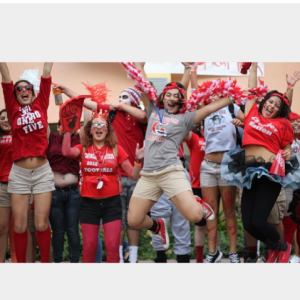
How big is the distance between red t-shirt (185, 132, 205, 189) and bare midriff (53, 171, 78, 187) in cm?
155

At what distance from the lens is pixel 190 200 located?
5.36 meters

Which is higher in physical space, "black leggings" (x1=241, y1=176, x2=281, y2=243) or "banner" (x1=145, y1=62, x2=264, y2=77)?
"banner" (x1=145, y1=62, x2=264, y2=77)

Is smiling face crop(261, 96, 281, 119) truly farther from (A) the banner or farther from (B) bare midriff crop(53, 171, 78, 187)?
(A) the banner

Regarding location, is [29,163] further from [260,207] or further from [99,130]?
[260,207]

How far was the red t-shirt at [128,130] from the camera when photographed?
6.34 metres

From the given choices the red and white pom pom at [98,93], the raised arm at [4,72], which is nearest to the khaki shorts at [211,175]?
the red and white pom pom at [98,93]

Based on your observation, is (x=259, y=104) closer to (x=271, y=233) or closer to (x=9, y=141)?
(x=271, y=233)

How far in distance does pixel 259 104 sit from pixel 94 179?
2.03 metres

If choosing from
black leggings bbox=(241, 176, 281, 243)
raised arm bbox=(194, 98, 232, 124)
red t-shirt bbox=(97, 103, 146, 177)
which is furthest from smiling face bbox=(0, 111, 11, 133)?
black leggings bbox=(241, 176, 281, 243)

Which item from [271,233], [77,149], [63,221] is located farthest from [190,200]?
[63,221]

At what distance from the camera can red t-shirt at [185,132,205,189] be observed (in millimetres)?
6852

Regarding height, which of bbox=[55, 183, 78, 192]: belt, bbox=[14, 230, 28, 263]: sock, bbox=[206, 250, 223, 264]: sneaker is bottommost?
bbox=[206, 250, 223, 264]: sneaker

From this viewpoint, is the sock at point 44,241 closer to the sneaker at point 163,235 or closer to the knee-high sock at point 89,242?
the knee-high sock at point 89,242

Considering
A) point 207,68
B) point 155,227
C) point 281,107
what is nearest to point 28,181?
point 155,227
